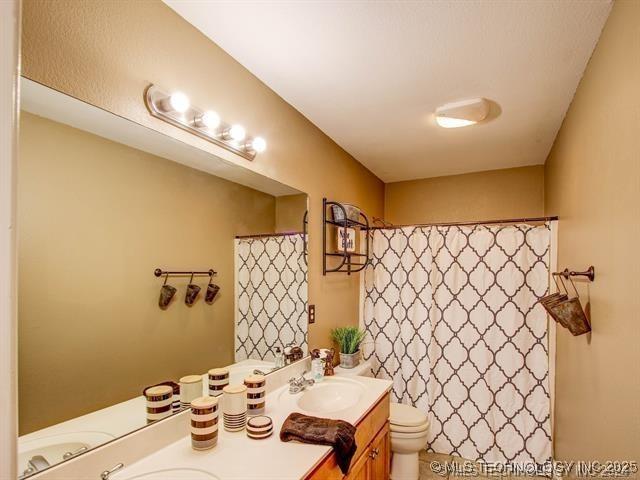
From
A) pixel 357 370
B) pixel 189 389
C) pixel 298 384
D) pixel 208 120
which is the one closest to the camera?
pixel 189 389

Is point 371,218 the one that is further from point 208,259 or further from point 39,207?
point 39,207

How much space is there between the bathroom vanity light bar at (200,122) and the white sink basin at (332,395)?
1.26 m

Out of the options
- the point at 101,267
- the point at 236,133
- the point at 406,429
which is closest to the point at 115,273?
the point at 101,267

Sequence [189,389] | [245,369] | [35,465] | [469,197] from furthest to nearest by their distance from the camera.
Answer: [469,197] < [245,369] < [189,389] < [35,465]

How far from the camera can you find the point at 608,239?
1422mm

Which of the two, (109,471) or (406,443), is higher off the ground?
(109,471)

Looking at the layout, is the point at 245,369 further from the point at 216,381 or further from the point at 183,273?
the point at 183,273

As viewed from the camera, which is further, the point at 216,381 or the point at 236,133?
the point at 236,133

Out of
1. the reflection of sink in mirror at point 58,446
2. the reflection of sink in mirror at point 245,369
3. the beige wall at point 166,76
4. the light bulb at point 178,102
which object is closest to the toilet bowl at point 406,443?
the beige wall at point 166,76

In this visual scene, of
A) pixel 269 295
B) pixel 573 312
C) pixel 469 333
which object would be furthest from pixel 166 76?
pixel 469 333

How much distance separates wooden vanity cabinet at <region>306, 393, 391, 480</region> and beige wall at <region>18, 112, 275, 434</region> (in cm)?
65

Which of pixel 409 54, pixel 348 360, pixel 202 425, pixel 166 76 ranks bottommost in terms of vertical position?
pixel 348 360

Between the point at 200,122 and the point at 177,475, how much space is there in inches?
50.5

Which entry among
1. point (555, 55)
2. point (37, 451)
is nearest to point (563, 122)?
point (555, 55)
